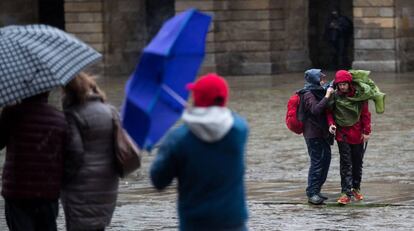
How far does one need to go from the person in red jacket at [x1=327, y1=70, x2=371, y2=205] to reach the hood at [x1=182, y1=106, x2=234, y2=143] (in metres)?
6.60

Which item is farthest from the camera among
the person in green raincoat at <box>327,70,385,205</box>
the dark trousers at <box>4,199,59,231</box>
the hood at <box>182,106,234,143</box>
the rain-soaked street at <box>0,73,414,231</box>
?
the person in green raincoat at <box>327,70,385,205</box>

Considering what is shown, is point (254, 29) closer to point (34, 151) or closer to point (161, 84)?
point (34, 151)

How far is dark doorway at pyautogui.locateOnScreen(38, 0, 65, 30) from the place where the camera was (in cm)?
4150

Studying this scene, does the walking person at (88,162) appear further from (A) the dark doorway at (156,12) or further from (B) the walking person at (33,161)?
(A) the dark doorway at (156,12)

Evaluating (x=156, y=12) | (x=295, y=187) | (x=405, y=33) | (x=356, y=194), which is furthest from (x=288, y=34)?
(x=356, y=194)

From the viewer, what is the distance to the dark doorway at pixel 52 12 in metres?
41.5

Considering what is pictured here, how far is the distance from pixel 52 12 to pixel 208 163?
35.2 meters

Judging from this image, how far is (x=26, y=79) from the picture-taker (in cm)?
816

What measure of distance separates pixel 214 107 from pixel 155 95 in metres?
0.34

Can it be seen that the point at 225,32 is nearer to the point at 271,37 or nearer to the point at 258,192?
the point at 271,37

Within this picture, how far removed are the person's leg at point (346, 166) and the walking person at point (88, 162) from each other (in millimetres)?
5682

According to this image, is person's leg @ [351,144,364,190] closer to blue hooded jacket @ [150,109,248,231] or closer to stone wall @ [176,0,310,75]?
blue hooded jacket @ [150,109,248,231]

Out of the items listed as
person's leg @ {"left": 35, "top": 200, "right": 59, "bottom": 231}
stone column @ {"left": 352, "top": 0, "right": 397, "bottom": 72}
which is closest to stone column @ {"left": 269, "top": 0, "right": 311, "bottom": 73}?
stone column @ {"left": 352, "top": 0, "right": 397, "bottom": 72}

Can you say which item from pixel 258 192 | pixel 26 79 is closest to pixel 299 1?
pixel 258 192
